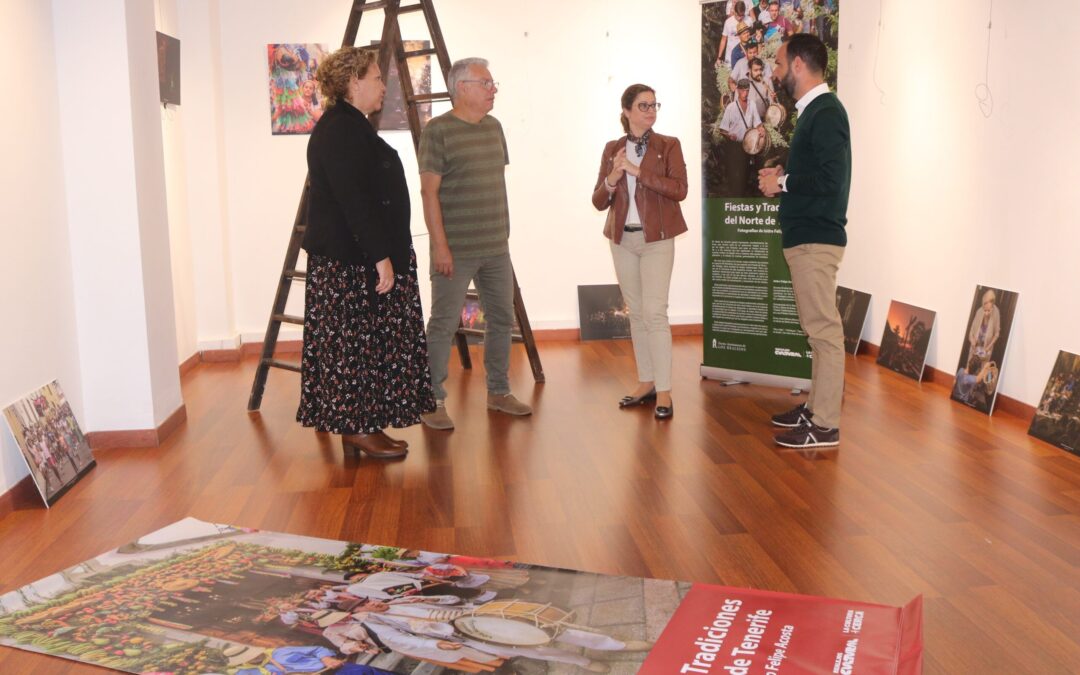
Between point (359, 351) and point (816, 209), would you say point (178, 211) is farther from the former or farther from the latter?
point (816, 209)

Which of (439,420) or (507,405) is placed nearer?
(439,420)

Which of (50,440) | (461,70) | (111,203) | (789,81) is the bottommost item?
(50,440)

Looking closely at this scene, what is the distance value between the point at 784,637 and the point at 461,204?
276 centimetres

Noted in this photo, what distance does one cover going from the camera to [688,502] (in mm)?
3709

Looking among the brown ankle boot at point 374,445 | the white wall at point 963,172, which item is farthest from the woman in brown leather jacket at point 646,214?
the white wall at point 963,172

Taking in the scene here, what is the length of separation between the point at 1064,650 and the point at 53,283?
390cm

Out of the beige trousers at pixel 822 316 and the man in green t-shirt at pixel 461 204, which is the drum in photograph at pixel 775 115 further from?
the man in green t-shirt at pixel 461 204

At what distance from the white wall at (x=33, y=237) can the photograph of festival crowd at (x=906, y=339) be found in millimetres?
4366

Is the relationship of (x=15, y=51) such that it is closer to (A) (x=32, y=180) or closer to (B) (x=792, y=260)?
(A) (x=32, y=180)

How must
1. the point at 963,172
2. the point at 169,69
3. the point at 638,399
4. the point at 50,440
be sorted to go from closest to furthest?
the point at 50,440 < the point at 638,399 < the point at 963,172 < the point at 169,69

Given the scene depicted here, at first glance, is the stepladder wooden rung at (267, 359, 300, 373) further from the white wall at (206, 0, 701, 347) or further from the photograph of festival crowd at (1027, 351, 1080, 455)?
the photograph of festival crowd at (1027, 351, 1080, 455)

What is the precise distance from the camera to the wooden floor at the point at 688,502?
2928 millimetres

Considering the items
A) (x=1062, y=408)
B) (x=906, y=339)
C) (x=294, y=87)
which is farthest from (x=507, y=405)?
(x=294, y=87)

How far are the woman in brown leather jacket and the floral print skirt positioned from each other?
119 centimetres
